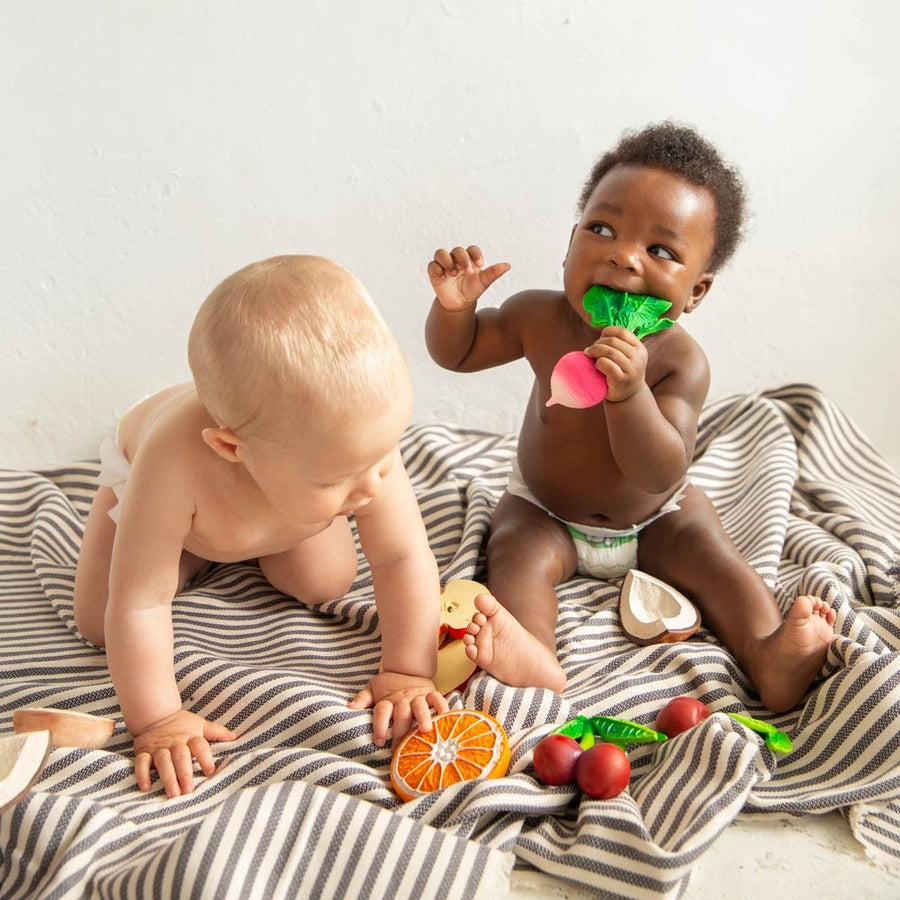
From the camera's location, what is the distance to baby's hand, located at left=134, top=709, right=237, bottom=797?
3.01 ft

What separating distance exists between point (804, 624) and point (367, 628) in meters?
0.46

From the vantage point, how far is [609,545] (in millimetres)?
1275

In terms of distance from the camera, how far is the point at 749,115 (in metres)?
1.58

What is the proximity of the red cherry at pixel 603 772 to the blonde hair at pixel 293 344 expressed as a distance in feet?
1.17

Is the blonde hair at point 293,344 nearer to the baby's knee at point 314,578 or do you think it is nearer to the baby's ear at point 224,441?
the baby's ear at point 224,441

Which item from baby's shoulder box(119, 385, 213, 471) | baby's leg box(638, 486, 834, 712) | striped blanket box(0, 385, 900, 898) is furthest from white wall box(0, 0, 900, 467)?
baby's shoulder box(119, 385, 213, 471)

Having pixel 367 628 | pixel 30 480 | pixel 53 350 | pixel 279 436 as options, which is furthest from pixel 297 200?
pixel 279 436

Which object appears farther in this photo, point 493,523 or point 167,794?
point 493,523

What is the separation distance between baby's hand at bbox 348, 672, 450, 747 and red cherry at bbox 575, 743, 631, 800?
147 millimetres

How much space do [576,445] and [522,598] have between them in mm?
197

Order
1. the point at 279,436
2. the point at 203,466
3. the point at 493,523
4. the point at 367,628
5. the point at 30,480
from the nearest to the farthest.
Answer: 1. the point at 279,436
2. the point at 203,466
3. the point at 367,628
4. the point at 493,523
5. the point at 30,480

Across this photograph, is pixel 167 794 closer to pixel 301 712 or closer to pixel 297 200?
pixel 301 712

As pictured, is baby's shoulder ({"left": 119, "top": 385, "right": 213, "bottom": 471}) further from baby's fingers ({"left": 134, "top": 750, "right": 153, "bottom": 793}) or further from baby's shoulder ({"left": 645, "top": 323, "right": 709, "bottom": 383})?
baby's shoulder ({"left": 645, "top": 323, "right": 709, "bottom": 383})

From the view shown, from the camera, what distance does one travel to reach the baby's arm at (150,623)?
0.93 meters
